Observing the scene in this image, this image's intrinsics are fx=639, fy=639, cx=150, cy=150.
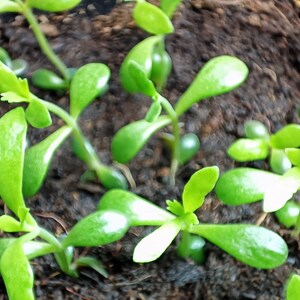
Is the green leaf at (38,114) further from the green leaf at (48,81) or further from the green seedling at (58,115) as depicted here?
the green leaf at (48,81)

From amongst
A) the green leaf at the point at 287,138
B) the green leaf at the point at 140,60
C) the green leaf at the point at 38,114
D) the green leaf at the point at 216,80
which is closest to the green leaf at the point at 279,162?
the green leaf at the point at 287,138

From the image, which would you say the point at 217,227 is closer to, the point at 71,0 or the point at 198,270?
the point at 198,270

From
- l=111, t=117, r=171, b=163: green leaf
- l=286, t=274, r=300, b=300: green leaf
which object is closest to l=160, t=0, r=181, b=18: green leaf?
l=111, t=117, r=171, b=163: green leaf

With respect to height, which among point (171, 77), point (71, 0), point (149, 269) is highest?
point (71, 0)

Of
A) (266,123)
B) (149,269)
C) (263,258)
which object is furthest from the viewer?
(266,123)

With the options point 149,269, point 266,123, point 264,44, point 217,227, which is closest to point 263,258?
point 217,227

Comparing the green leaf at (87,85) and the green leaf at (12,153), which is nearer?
the green leaf at (12,153)

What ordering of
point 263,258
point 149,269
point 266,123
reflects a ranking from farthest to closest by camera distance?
point 266,123 → point 149,269 → point 263,258
